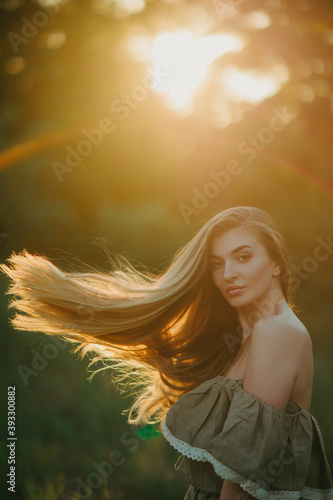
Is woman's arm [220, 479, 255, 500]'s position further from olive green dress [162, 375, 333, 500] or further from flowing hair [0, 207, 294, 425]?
flowing hair [0, 207, 294, 425]

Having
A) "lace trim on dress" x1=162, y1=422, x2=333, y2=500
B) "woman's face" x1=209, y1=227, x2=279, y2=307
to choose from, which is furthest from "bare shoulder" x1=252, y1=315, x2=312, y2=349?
"lace trim on dress" x1=162, y1=422, x2=333, y2=500

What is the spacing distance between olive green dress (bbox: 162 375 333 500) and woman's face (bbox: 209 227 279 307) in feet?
1.07

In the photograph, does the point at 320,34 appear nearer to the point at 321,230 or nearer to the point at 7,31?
the point at 321,230

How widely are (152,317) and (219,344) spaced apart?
0.32 meters

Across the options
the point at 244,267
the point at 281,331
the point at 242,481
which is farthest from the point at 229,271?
the point at 242,481

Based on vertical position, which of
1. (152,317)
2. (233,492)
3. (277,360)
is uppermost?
(152,317)

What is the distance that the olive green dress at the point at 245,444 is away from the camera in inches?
64.8

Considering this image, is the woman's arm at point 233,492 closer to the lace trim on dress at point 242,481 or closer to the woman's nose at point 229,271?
the lace trim on dress at point 242,481

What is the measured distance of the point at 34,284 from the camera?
2320 mm

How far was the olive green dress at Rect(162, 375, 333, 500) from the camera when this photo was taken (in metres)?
1.65

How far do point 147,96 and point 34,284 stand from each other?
13.2 ft

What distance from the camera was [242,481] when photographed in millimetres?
1635

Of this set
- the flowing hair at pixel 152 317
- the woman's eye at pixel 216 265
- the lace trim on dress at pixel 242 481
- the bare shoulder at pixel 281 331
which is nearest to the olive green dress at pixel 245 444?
the lace trim on dress at pixel 242 481

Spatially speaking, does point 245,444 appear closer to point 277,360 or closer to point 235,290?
point 277,360
